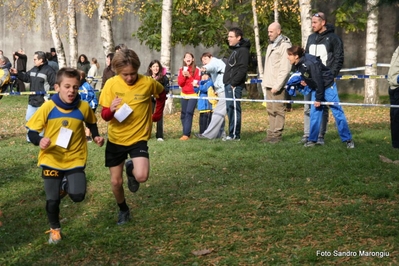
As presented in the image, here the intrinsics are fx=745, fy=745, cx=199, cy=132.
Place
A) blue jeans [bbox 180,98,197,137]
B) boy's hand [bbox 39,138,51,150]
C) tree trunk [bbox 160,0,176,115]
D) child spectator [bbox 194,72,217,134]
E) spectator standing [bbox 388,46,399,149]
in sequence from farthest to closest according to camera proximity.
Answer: tree trunk [bbox 160,0,176,115] → child spectator [bbox 194,72,217,134] → blue jeans [bbox 180,98,197,137] → spectator standing [bbox 388,46,399,149] → boy's hand [bbox 39,138,51,150]

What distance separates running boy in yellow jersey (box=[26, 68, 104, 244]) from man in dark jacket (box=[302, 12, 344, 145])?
5887 millimetres

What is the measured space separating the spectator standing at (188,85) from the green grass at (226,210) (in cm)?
212

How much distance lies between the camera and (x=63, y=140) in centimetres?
739

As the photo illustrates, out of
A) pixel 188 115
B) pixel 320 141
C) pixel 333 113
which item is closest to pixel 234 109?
pixel 188 115

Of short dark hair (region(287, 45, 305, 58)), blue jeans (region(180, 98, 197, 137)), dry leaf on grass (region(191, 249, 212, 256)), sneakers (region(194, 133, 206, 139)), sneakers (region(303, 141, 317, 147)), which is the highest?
short dark hair (region(287, 45, 305, 58))

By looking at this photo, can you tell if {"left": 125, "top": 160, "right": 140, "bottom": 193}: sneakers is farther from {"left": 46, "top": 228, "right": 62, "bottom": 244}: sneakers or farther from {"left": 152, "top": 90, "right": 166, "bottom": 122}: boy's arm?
{"left": 46, "top": 228, "right": 62, "bottom": 244}: sneakers

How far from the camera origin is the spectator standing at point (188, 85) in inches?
589

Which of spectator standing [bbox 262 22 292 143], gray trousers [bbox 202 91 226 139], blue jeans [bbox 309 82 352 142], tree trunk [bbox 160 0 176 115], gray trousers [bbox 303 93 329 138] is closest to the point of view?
blue jeans [bbox 309 82 352 142]

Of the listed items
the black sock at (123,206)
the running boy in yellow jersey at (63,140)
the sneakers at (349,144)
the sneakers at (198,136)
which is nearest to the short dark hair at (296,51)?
the sneakers at (349,144)

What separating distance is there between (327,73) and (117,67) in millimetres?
5239

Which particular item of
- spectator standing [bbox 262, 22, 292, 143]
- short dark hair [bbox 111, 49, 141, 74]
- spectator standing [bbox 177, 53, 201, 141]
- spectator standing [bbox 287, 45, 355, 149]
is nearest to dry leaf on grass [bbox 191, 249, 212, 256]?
short dark hair [bbox 111, 49, 141, 74]

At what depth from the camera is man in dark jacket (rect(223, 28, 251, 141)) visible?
45.9 ft

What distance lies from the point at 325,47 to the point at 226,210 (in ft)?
17.0

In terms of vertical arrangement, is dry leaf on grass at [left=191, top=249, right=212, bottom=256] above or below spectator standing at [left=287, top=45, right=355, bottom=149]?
below
